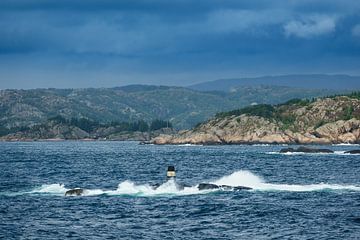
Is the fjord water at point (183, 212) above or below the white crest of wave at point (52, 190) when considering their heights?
below

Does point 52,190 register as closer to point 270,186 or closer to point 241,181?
point 241,181

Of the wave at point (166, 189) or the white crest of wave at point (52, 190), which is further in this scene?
the white crest of wave at point (52, 190)

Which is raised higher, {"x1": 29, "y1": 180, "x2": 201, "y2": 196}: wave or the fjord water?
{"x1": 29, "y1": 180, "x2": 201, "y2": 196}: wave

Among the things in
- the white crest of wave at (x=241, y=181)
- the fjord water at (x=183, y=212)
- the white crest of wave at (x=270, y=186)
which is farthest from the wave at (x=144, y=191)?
the white crest of wave at (x=241, y=181)

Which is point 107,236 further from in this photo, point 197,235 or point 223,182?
point 223,182

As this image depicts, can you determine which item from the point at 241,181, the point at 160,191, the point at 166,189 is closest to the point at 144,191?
the point at 160,191

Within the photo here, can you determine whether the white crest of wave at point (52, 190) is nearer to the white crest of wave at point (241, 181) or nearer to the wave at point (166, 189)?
the wave at point (166, 189)

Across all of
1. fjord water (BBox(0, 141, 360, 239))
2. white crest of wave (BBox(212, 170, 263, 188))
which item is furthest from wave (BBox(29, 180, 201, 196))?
white crest of wave (BBox(212, 170, 263, 188))

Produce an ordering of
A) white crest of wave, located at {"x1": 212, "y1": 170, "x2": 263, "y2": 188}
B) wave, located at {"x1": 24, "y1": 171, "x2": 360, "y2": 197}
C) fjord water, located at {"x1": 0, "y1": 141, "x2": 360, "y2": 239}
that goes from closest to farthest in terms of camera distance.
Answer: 1. fjord water, located at {"x1": 0, "y1": 141, "x2": 360, "y2": 239}
2. wave, located at {"x1": 24, "y1": 171, "x2": 360, "y2": 197}
3. white crest of wave, located at {"x1": 212, "y1": 170, "x2": 263, "y2": 188}

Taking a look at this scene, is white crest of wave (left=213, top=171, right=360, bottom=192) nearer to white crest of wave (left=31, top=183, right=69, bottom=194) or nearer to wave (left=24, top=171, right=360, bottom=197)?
wave (left=24, top=171, right=360, bottom=197)

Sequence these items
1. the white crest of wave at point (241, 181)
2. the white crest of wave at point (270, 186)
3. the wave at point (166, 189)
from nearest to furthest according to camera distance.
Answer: the wave at point (166, 189), the white crest of wave at point (270, 186), the white crest of wave at point (241, 181)

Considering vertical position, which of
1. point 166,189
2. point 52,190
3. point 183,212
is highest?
point 166,189

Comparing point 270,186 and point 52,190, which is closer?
point 52,190

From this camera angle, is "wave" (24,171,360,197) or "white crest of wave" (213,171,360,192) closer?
"wave" (24,171,360,197)
